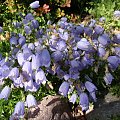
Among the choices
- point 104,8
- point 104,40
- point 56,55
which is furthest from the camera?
point 104,8

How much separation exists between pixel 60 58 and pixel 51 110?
73 cm

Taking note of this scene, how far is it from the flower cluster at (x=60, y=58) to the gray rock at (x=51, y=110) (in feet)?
0.94

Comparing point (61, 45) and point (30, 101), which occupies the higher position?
point (61, 45)

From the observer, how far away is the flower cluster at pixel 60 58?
10.3ft

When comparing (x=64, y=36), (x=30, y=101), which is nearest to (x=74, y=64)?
(x=64, y=36)

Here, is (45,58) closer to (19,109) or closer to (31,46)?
(31,46)

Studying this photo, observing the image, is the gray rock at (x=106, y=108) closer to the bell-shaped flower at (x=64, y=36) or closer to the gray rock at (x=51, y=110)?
the gray rock at (x=51, y=110)

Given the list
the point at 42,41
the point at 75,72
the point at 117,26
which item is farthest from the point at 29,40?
the point at 117,26

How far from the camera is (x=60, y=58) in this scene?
324 cm

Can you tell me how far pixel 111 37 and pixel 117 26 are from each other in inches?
95.4

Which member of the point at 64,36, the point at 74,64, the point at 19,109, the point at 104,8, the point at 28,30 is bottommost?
the point at 19,109

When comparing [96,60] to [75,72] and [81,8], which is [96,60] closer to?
[75,72]

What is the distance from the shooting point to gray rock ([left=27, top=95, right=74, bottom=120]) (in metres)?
3.67

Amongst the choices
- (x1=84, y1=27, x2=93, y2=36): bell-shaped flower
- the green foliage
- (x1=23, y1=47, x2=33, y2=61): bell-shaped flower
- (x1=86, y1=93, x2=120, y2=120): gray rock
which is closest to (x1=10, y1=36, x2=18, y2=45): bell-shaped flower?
(x1=23, y1=47, x2=33, y2=61): bell-shaped flower
